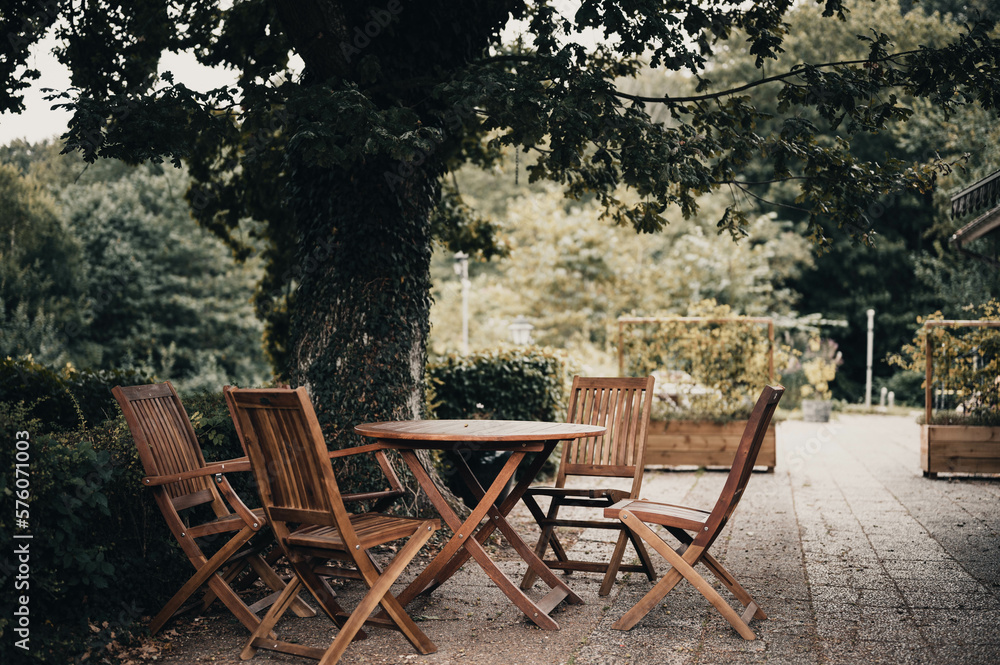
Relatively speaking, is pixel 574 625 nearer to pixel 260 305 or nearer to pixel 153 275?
pixel 260 305

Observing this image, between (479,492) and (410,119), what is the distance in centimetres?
238

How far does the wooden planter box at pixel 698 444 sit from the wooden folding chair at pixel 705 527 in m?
5.47

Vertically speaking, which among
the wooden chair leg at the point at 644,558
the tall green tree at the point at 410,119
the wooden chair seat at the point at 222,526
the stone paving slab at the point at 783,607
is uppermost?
the tall green tree at the point at 410,119

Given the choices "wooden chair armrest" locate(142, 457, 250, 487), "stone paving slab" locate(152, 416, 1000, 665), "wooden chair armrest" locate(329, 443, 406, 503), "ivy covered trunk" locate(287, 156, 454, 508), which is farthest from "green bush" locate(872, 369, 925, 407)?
"wooden chair armrest" locate(142, 457, 250, 487)

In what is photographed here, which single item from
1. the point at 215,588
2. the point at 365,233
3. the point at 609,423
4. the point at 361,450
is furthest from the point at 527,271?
the point at 215,588

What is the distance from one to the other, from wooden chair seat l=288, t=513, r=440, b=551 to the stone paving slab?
0.54 m

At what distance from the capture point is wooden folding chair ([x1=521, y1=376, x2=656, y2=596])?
452 cm

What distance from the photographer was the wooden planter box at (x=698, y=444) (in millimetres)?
9281

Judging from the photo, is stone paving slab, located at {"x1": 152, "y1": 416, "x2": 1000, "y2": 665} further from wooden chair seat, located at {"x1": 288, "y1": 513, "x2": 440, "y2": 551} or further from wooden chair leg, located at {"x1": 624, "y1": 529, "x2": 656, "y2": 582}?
wooden chair seat, located at {"x1": 288, "y1": 513, "x2": 440, "y2": 551}

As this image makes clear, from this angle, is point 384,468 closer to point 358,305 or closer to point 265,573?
point 265,573

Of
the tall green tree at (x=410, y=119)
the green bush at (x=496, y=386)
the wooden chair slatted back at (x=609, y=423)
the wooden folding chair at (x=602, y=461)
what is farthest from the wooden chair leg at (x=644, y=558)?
the green bush at (x=496, y=386)

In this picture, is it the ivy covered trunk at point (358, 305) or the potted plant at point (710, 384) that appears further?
the potted plant at point (710, 384)

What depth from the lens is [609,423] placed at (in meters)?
4.93

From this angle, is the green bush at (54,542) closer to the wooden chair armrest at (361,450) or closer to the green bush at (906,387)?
the wooden chair armrest at (361,450)
